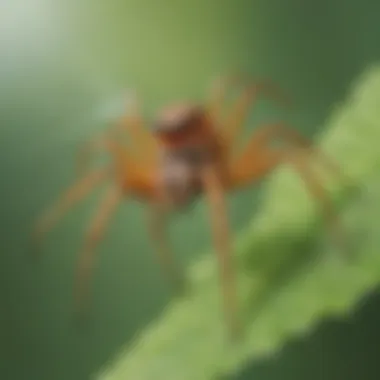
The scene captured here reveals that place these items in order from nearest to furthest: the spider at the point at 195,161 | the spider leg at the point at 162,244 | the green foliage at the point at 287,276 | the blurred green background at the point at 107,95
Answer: the green foliage at the point at 287,276
the spider at the point at 195,161
the spider leg at the point at 162,244
the blurred green background at the point at 107,95

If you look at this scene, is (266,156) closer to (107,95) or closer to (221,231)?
(221,231)

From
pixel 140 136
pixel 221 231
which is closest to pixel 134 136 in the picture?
pixel 140 136

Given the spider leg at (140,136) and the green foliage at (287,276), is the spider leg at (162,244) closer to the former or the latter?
the spider leg at (140,136)

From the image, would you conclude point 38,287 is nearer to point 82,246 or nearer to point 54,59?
point 82,246

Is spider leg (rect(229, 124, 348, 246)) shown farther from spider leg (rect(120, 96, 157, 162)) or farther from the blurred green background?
the blurred green background

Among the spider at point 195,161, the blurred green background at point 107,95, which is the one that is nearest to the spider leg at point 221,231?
the spider at point 195,161

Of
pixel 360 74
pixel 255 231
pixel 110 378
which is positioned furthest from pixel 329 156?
pixel 360 74
